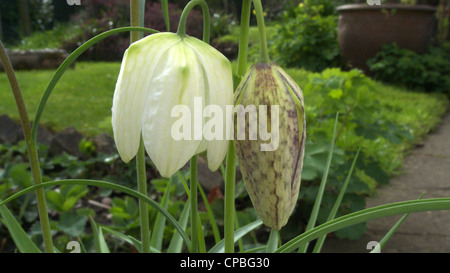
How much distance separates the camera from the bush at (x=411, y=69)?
3.26 m

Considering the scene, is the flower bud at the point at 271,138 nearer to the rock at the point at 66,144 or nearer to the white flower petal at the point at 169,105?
the white flower petal at the point at 169,105

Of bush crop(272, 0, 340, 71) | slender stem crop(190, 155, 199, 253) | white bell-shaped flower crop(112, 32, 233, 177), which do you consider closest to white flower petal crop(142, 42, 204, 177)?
white bell-shaped flower crop(112, 32, 233, 177)

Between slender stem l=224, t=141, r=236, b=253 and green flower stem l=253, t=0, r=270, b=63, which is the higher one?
green flower stem l=253, t=0, r=270, b=63

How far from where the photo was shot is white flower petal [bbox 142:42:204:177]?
1.08 feet

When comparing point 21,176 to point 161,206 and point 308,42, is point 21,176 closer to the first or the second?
point 161,206

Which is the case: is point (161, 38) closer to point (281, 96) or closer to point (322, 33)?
point (281, 96)

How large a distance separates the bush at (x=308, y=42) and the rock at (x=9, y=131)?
1627 millimetres

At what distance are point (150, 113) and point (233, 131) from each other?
7cm

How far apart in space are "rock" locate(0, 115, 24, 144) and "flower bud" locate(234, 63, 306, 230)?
6.00ft

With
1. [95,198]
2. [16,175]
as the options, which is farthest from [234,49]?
[16,175]

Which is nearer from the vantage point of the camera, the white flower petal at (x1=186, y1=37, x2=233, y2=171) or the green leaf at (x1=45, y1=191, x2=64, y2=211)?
the white flower petal at (x1=186, y1=37, x2=233, y2=171)

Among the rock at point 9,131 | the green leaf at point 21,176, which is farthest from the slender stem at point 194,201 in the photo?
the rock at point 9,131

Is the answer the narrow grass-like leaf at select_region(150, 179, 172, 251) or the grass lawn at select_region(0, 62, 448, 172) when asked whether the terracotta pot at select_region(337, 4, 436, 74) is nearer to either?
the grass lawn at select_region(0, 62, 448, 172)
